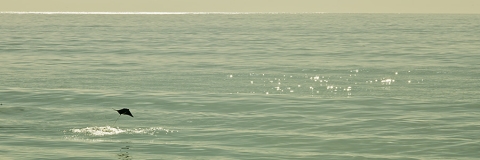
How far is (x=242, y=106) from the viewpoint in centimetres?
2566

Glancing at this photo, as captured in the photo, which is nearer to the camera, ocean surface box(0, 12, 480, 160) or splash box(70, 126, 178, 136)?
ocean surface box(0, 12, 480, 160)

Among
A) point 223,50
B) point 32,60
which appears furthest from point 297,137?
point 223,50

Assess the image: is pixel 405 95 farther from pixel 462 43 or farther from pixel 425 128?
pixel 462 43

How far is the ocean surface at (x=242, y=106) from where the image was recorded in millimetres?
19547

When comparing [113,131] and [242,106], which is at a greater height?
[242,106]

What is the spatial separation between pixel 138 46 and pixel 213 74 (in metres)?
20.4

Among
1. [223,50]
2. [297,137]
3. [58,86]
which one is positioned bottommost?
[297,137]

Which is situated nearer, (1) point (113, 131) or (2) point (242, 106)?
(1) point (113, 131)

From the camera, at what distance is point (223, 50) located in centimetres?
4938

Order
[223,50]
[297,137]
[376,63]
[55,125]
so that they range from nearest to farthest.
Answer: [297,137]
[55,125]
[376,63]
[223,50]

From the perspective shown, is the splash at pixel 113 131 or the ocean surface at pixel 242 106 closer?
the ocean surface at pixel 242 106

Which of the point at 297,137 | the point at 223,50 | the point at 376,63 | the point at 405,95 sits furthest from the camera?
the point at 223,50

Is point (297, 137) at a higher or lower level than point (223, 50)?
lower

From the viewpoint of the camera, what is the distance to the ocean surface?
770 inches
